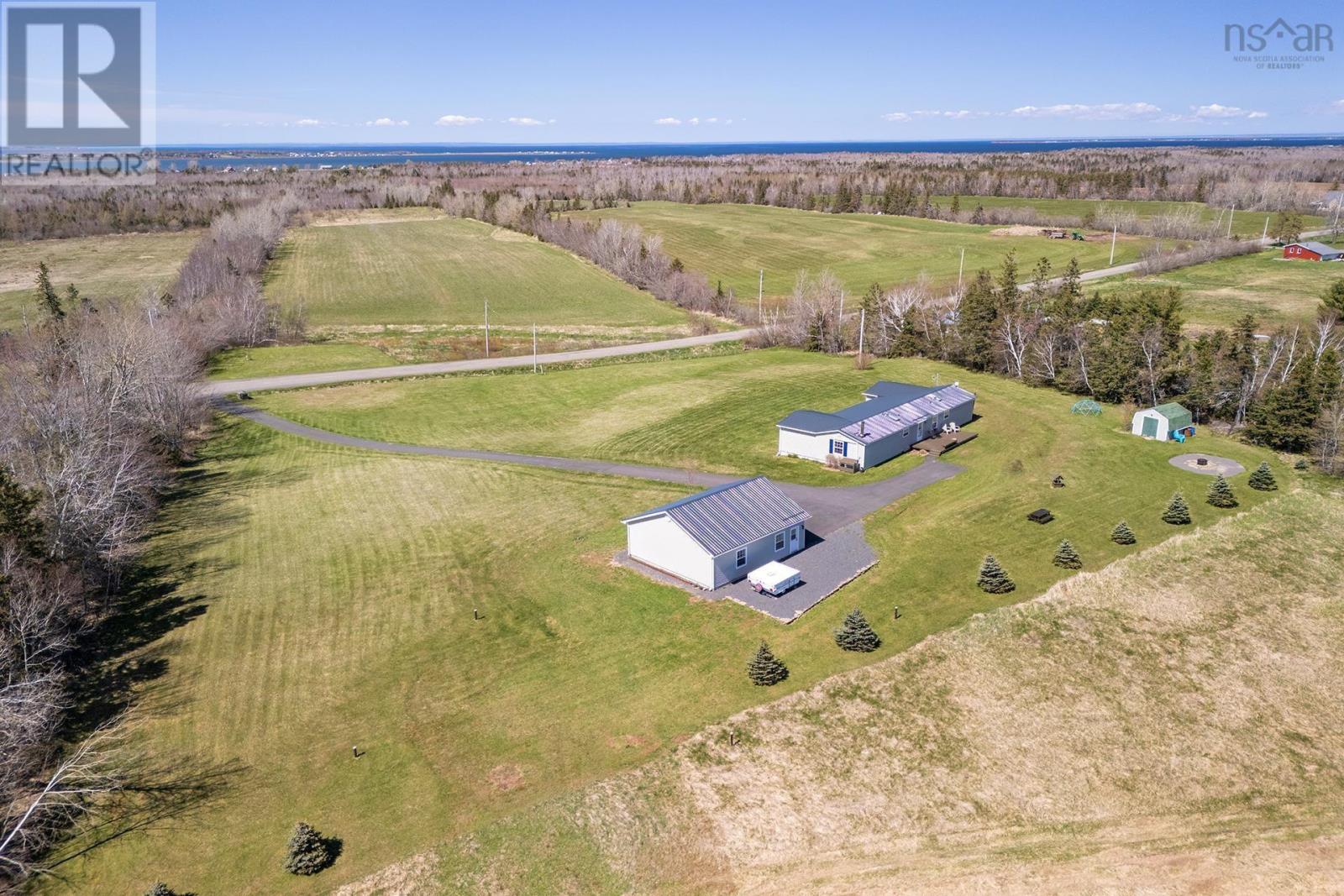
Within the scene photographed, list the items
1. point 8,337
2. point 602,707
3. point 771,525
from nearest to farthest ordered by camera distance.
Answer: point 602,707 < point 771,525 < point 8,337

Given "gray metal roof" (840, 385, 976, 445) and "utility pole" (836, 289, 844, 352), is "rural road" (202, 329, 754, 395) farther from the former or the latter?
"gray metal roof" (840, 385, 976, 445)

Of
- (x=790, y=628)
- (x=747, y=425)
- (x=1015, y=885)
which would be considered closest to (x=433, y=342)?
(x=747, y=425)

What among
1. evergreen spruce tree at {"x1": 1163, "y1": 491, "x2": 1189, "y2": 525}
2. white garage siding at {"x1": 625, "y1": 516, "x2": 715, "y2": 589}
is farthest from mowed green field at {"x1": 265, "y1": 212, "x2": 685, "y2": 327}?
evergreen spruce tree at {"x1": 1163, "y1": 491, "x2": 1189, "y2": 525}

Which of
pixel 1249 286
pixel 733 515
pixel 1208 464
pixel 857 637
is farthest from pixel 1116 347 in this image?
pixel 1249 286

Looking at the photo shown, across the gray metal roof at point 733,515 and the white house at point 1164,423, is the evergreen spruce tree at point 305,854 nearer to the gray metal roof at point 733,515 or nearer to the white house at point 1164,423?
the gray metal roof at point 733,515

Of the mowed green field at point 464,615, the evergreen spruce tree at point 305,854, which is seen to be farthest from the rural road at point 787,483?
the evergreen spruce tree at point 305,854

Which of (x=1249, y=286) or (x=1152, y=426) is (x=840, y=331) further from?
(x=1249, y=286)

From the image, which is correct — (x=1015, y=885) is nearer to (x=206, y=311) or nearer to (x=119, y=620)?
(x=119, y=620)
